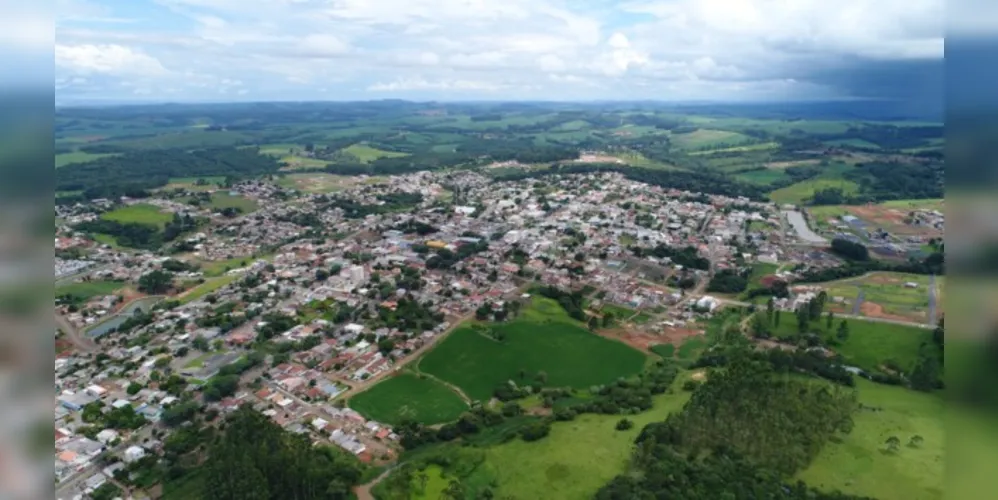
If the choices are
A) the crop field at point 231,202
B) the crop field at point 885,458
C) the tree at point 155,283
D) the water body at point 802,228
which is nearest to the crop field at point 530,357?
the crop field at point 885,458

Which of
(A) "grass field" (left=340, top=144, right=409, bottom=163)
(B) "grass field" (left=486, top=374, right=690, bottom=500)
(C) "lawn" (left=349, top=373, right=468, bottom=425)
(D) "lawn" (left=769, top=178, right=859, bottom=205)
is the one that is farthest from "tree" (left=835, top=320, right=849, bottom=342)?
(A) "grass field" (left=340, top=144, right=409, bottom=163)

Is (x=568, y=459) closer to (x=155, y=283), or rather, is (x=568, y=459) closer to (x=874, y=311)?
(x=874, y=311)

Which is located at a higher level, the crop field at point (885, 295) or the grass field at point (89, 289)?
the crop field at point (885, 295)

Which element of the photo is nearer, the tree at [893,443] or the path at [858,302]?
the tree at [893,443]

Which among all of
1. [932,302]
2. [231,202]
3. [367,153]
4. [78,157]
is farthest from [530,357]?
[78,157]

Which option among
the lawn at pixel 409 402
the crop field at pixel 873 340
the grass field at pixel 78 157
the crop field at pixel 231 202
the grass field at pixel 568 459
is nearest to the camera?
the grass field at pixel 568 459

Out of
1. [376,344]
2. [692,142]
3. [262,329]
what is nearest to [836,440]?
[376,344]

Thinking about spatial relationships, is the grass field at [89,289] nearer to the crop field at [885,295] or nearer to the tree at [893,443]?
the tree at [893,443]
